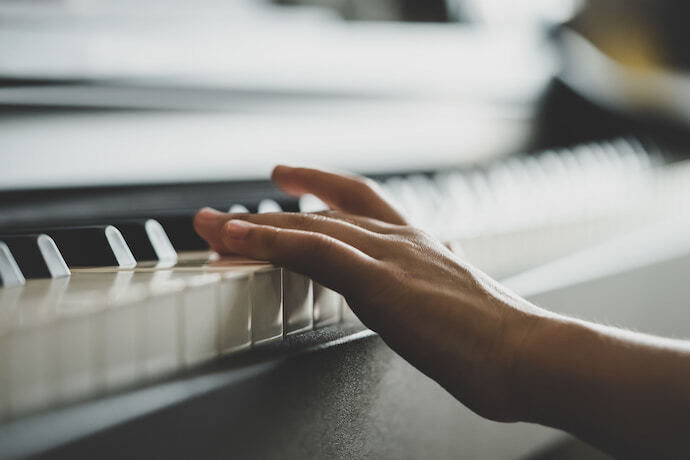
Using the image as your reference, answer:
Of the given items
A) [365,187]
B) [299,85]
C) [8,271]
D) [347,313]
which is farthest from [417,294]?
[299,85]

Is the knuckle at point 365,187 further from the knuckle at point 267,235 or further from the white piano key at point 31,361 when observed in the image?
the white piano key at point 31,361

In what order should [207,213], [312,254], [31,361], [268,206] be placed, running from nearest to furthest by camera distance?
1. [31,361]
2. [312,254]
3. [207,213]
4. [268,206]

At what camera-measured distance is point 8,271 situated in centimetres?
53

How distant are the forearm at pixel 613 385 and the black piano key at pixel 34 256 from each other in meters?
0.36

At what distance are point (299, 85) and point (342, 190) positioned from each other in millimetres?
462

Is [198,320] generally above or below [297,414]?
above

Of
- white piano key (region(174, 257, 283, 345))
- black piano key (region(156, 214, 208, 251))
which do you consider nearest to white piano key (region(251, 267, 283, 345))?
white piano key (region(174, 257, 283, 345))

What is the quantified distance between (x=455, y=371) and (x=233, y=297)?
0.71 feet

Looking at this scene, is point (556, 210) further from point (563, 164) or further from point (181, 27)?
point (181, 27)

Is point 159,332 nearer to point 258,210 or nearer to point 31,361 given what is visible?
point 31,361

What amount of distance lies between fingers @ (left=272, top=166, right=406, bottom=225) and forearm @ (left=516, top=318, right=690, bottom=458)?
0.65ft

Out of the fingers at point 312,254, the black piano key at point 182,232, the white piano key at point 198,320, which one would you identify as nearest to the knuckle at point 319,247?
the fingers at point 312,254

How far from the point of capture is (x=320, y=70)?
1.28m

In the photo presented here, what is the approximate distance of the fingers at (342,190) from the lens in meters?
0.79
